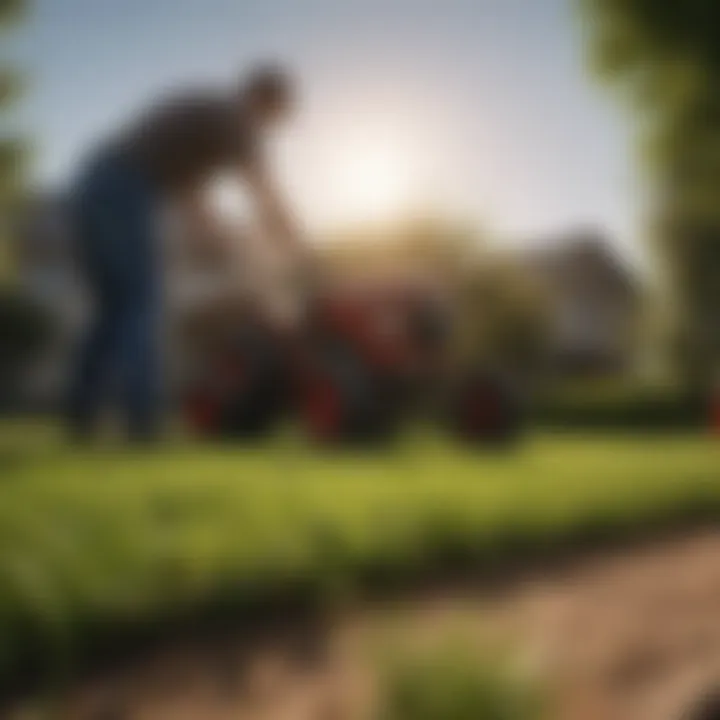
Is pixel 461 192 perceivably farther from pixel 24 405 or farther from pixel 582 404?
pixel 24 405

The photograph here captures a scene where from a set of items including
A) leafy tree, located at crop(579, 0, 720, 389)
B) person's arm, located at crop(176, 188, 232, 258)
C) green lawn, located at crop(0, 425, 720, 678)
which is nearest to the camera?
green lawn, located at crop(0, 425, 720, 678)

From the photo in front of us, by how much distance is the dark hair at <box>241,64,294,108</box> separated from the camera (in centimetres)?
125

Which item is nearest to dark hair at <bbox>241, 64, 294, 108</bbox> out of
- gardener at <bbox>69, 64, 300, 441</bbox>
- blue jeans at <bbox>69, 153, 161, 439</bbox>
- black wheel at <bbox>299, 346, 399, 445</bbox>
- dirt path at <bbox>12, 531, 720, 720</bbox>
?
gardener at <bbox>69, 64, 300, 441</bbox>

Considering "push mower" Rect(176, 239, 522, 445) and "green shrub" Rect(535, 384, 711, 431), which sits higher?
"push mower" Rect(176, 239, 522, 445)

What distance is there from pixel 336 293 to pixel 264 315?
0.07 meters

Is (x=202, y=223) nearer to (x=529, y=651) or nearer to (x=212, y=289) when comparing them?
(x=212, y=289)

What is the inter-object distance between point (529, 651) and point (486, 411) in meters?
0.23

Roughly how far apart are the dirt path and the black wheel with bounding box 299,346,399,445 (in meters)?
0.16

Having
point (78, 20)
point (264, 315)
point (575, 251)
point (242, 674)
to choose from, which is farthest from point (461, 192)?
point (242, 674)

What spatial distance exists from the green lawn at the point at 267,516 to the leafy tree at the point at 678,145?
0.42 feet

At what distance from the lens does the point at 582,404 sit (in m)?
1.30

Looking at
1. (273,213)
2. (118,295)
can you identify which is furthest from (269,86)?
(118,295)

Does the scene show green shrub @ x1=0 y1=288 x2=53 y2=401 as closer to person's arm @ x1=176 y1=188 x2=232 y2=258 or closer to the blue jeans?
the blue jeans

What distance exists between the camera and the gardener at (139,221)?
3.92 ft
